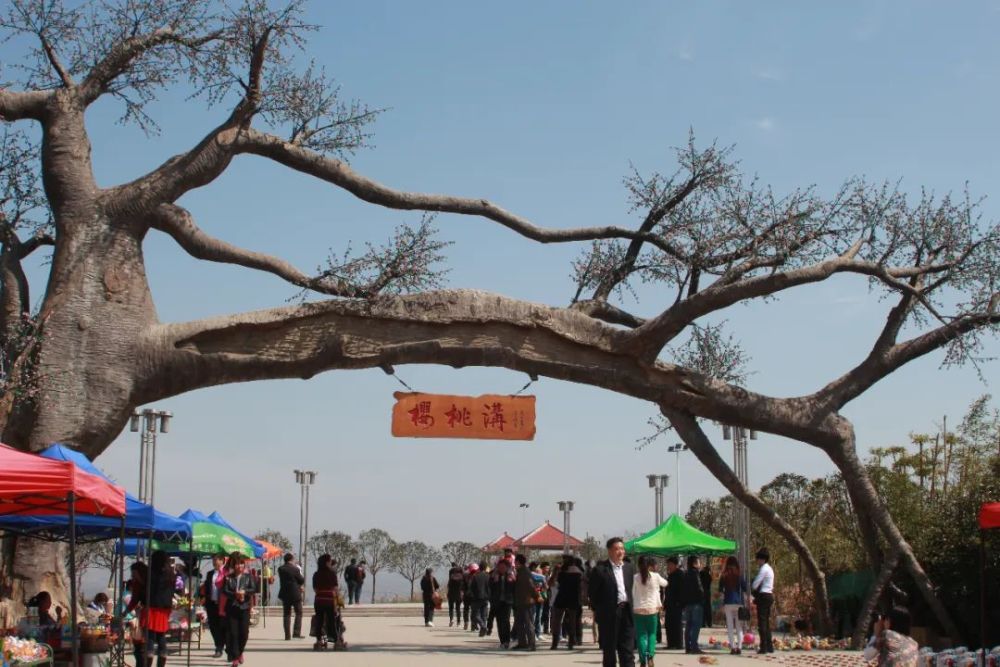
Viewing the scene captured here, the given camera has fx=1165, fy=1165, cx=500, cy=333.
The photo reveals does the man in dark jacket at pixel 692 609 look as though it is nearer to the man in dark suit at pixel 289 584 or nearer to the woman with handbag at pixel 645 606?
the woman with handbag at pixel 645 606

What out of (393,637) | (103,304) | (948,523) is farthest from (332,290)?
(948,523)

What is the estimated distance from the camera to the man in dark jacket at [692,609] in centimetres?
1888

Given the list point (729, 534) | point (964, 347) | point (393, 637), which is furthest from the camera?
point (729, 534)

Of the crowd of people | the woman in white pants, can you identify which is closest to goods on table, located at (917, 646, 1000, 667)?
the crowd of people

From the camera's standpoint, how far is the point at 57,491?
912cm

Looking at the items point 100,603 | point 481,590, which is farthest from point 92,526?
point 481,590

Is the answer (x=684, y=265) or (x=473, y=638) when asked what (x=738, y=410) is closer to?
(x=684, y=265)

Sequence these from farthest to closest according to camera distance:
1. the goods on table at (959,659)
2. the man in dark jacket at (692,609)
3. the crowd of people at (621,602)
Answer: the man in dark jacket at (692,609), the goods on table at (959,659), the crowd of people at (621,602)

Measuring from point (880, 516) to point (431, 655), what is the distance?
735cm

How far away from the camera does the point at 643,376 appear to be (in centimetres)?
1733

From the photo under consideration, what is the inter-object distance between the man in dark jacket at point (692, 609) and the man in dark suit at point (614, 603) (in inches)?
245

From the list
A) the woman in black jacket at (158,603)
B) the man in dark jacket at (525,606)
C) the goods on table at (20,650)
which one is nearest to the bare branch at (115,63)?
the woman in black jacket at (158,603)

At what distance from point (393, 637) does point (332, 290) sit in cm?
915

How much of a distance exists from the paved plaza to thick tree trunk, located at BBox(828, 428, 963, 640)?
1495 mm
